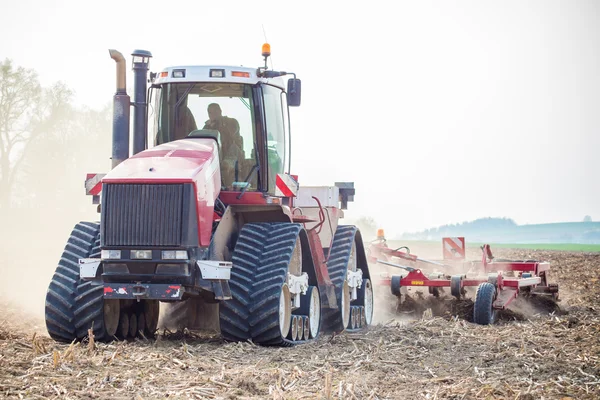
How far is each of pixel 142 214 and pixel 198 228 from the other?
614 mm

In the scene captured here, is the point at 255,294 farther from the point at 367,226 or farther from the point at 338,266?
the point at 367,226

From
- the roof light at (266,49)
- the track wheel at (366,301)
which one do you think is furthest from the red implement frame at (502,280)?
the roof light at (266,49)

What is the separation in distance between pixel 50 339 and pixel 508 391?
17.4ft

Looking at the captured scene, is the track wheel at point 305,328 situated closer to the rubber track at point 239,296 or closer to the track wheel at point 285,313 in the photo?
the track wheel at point 285,313

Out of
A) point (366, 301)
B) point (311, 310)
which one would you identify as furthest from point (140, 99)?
point (366, 301)

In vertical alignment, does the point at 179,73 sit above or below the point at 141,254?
above

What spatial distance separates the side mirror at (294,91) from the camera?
36.8 feet

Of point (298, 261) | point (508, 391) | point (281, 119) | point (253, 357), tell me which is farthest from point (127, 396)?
point (281, 119)

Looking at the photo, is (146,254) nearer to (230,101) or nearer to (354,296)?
(230,101)

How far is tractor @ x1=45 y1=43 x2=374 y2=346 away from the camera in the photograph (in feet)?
31.1

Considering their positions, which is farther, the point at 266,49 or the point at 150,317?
the point at 266,49

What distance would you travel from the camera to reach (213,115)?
11203 mm

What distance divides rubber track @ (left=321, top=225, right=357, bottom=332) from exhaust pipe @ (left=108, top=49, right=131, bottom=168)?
3809 millimetres

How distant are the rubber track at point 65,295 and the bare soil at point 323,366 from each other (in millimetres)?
232
